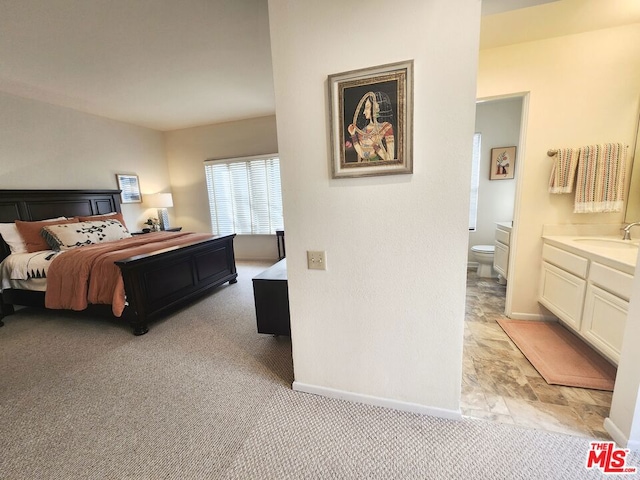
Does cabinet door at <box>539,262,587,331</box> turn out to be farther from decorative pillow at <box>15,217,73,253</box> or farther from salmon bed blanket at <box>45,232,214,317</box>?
decorative pillow at <box>15,217,73,253</box>

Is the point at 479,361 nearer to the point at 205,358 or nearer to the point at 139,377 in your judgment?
the point at 205,358

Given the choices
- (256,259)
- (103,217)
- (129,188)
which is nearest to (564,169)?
(256,259)

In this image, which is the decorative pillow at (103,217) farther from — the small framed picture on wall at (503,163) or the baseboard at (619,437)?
the small framed picture on wall at (503,163)

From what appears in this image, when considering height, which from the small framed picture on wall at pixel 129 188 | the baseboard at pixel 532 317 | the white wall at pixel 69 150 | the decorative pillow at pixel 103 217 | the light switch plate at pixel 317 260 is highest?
the white wall at pixel 69 150

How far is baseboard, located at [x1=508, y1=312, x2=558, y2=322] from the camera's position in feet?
8.28

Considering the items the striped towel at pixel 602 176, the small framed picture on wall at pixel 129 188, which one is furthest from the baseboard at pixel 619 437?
the small framed picture on wall at pixel 129 188

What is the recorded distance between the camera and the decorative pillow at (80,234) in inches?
123

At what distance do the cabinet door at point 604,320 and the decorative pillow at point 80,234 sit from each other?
5.09 metres

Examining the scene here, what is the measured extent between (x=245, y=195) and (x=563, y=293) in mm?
4855

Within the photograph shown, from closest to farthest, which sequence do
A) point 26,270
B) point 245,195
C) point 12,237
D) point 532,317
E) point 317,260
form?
1. point 317,260
2. point 532,317
3. point 26,270
4. point 12,237
5. point 245,195

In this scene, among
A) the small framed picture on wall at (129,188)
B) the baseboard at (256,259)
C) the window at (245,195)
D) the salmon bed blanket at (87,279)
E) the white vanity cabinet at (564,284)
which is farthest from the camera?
the baseboard at (256,259)

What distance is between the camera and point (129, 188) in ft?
15.4

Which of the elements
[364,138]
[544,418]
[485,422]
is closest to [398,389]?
[485,422]

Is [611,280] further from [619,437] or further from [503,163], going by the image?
[503,163]
